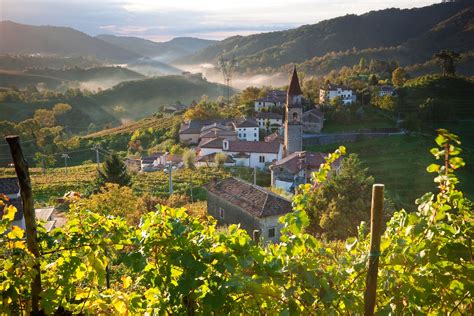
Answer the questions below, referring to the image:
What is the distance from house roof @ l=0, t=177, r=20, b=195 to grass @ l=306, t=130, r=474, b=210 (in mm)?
30854

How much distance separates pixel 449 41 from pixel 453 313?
16976cm

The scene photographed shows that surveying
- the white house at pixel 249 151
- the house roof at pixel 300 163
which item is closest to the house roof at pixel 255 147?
the white house at pixel 249 151

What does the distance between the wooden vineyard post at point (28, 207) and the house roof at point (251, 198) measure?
16517 millimetres

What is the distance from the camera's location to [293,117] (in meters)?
47.8

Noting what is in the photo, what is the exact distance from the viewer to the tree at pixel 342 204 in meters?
17.1

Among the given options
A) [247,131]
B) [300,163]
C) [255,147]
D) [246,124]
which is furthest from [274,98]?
[300,163]

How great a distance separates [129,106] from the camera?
12694 cm

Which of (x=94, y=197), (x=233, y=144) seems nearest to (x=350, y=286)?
(x=94, y=197)

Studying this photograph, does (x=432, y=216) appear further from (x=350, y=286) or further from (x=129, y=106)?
(x=129, y=106)

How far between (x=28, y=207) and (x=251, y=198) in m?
18.3

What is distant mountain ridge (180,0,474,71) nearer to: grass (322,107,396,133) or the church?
grass (322,107,396,133)

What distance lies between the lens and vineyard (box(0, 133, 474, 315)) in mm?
2727

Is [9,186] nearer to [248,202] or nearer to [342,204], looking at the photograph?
[248,202]

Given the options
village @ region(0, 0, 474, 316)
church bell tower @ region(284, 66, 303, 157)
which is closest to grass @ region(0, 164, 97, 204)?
village @ region(0, 0, 474, 316)
